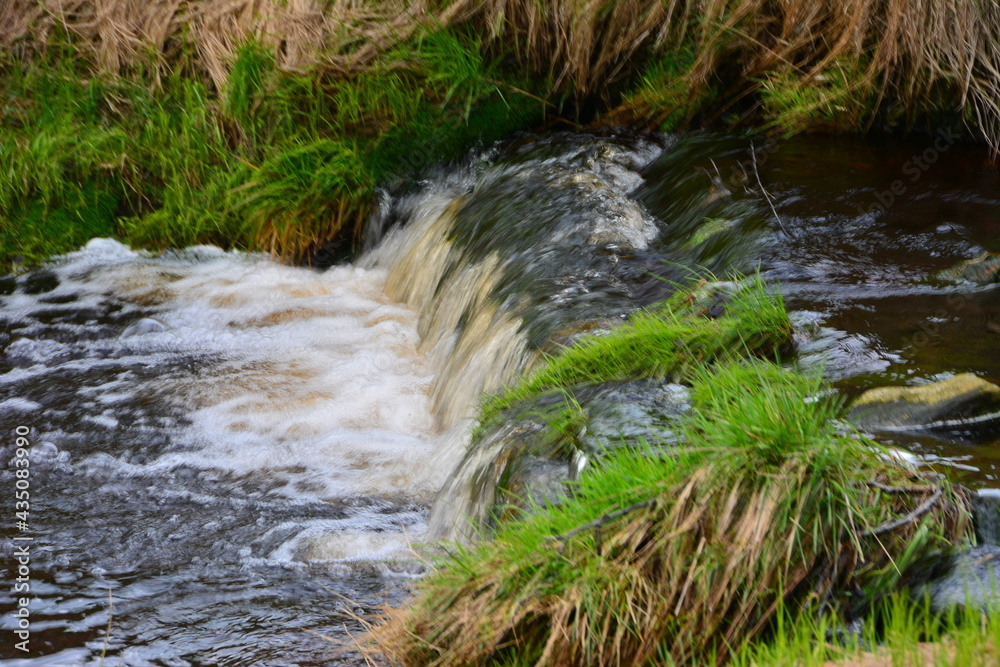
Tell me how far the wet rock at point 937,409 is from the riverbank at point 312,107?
3.46 m

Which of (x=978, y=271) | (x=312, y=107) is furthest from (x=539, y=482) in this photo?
(x=312, y=107)

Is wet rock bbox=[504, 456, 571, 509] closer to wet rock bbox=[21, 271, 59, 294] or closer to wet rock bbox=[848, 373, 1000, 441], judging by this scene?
wet rock bbox=[848, 373, 1000, 441]

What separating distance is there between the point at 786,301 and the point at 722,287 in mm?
283

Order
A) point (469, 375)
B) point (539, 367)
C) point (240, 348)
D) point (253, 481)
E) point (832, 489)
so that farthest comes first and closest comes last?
→ 1. point (240, 348)
2. point (469, 375)
3. point (253, 481)
4. point (539, 367)
5. point (832, 489)

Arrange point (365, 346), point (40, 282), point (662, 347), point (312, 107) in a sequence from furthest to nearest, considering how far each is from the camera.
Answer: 1. point (312, 107)
2. point (40, 282)
3. point (365, 346)
4. point (662, 347)

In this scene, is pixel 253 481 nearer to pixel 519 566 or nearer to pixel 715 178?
pixel 519 566

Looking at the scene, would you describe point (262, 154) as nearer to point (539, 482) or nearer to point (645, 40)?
point (645, 40)

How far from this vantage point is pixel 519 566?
2.10m

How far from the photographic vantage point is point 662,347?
3.09 metres

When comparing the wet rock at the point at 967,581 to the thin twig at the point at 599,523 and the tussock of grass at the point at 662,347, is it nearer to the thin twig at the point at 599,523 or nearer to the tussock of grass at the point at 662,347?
the thin twig at the point at 599,523

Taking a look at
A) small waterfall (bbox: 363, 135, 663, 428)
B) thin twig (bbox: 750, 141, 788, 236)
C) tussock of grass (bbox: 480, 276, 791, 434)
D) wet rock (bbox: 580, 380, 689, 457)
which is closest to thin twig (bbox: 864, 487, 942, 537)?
wet rock (bbox: 580, 380, 689, 457)

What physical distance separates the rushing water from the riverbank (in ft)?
0.91

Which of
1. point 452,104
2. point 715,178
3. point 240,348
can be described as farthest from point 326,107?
point 715,178

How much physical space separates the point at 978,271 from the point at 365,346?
3256 millimetres
